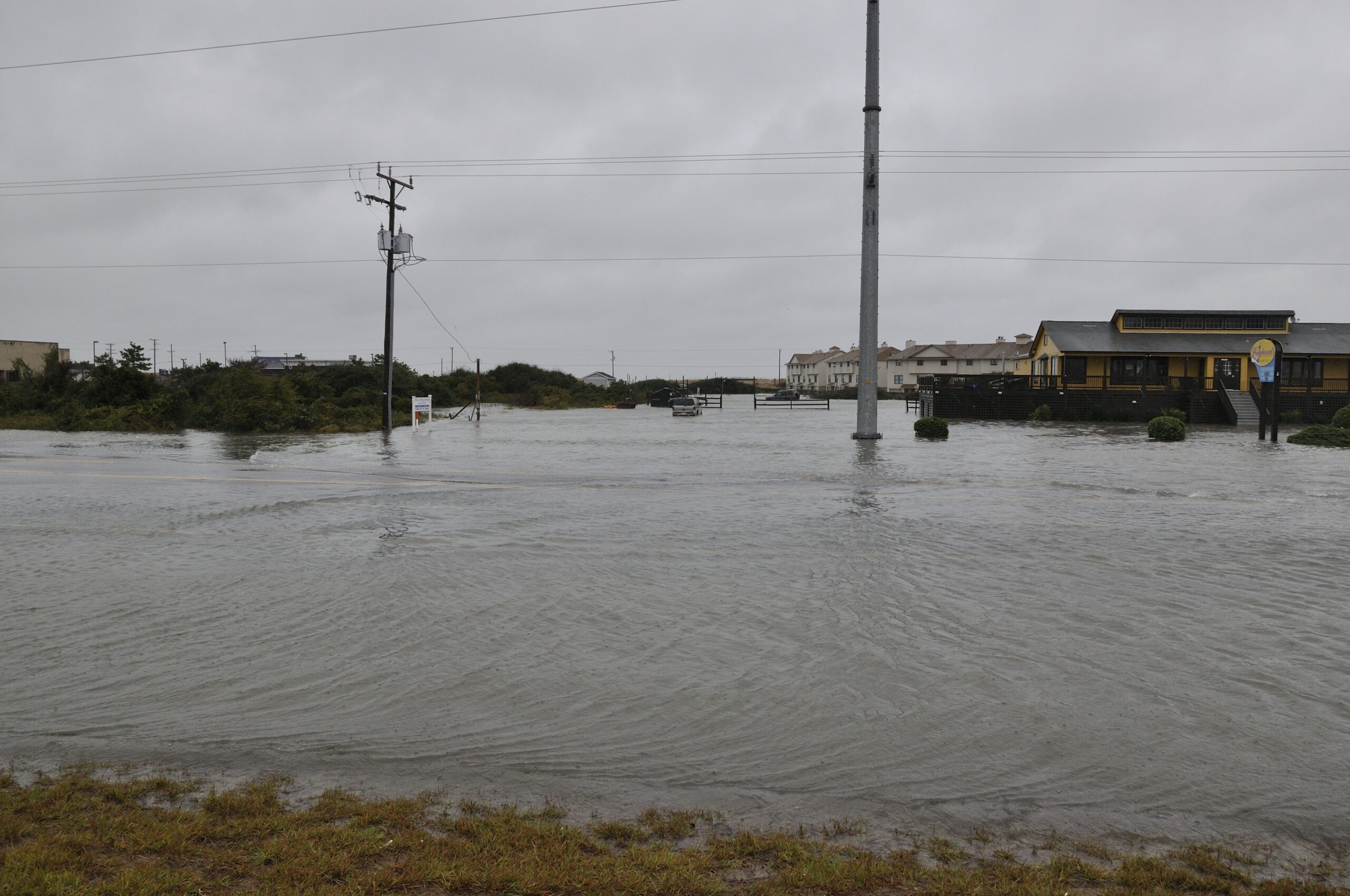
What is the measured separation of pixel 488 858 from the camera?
3.47 m

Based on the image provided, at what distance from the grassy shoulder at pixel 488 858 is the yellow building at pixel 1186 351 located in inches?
1895

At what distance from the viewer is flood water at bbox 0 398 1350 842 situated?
4.38 meters

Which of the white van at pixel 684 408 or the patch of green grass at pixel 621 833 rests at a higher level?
the white van at pixel 684 408

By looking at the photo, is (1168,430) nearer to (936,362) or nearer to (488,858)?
(488,858)

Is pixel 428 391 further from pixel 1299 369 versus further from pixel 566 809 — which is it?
pixel 566 809

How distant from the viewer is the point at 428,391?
7250cm

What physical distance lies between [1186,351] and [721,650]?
167 feet

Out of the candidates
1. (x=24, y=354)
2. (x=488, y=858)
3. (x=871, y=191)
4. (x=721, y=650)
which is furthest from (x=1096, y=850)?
(x=24, y=354)

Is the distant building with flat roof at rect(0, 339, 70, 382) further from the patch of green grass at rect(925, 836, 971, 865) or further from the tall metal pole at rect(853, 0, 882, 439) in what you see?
the patch of green grass at rect(925, 836, 971, 865)

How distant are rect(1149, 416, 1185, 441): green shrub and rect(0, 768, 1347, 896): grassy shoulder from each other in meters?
29.3

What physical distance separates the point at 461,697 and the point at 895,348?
134701 mm

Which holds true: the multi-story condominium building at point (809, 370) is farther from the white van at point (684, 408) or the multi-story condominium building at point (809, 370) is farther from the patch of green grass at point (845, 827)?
the patch of green grass at point (845, 827)

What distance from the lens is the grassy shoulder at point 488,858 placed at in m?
3.28

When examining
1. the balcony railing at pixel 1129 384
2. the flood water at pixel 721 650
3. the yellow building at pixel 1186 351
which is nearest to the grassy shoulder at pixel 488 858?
the flood water at pixel 721 650
